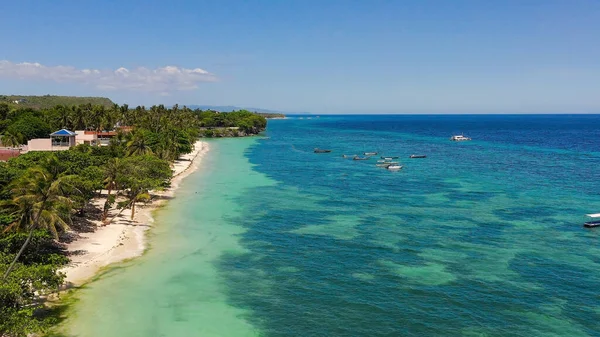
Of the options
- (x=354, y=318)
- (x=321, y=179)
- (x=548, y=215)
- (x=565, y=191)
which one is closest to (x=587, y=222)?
(x=548, y=215)

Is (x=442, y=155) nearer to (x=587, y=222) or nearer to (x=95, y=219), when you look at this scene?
(x=587, y=222)

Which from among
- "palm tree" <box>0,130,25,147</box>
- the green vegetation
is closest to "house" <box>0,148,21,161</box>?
the green vegetation

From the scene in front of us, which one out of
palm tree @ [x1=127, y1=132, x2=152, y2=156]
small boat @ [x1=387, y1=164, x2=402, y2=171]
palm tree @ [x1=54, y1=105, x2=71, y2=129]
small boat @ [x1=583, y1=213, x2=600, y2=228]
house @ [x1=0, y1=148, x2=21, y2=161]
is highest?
palm tree @ [x1=54, y1=105, x2=71, y2=129]

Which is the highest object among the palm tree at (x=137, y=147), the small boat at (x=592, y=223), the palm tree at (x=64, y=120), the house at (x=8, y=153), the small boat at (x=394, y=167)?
the palm tree at (x=64, y=120)

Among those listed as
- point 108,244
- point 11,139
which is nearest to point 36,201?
point 108,244

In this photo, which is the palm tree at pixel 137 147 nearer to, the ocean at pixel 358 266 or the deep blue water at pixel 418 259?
the ocean at pixel 358 266

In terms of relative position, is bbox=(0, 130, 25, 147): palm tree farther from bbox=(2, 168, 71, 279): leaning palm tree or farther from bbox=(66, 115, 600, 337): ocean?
bbox=(2, 168, 71, 279): leaning palm tree

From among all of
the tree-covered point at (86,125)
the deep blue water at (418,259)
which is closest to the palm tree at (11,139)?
the tree-covered point at (86,125)
